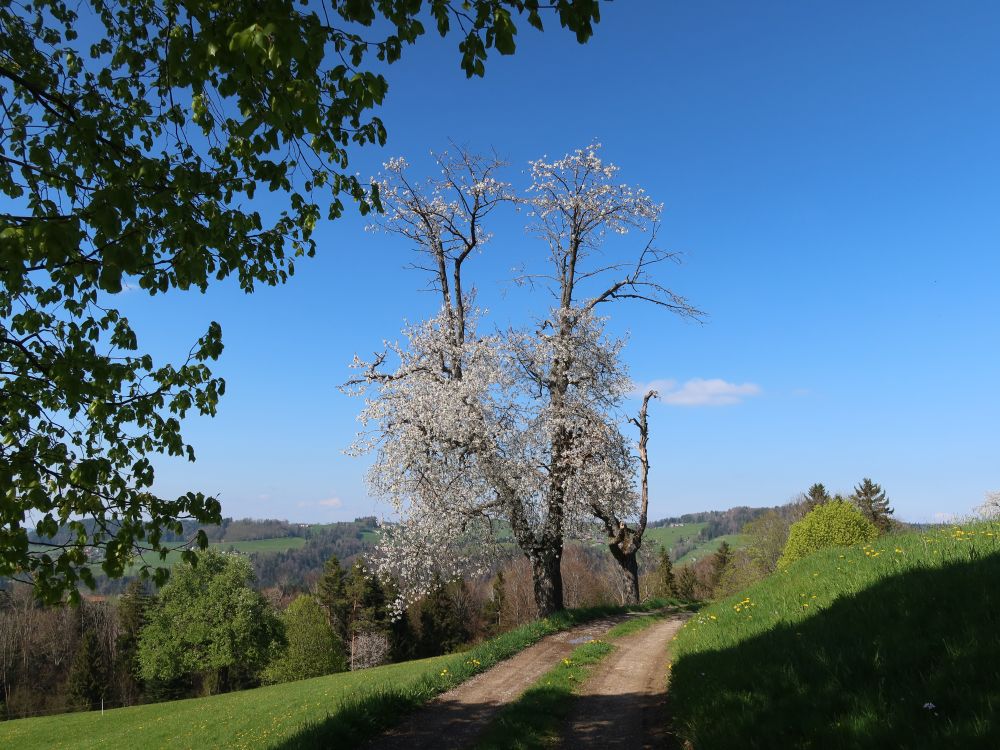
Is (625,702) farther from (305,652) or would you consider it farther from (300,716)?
(305,652)

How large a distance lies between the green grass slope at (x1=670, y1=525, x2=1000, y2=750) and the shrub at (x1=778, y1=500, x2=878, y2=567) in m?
21.5

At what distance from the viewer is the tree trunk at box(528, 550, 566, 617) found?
20.5 m

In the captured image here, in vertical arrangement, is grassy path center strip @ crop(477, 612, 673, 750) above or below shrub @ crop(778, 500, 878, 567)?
below

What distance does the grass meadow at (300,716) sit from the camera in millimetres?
9484

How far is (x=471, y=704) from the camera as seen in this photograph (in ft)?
34.8

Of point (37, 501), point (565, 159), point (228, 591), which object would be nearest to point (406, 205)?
point (565, 159)

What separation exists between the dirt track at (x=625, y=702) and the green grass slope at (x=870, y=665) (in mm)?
620

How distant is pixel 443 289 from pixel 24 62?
15810 millimetres

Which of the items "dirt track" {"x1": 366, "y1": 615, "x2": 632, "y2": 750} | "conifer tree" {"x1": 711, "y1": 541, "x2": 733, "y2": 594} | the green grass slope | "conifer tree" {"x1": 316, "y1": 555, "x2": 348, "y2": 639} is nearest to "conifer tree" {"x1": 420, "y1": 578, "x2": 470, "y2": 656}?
"conifer tree" {"x1": 316, "y1": 555, "x2": 348, "y2": 639}

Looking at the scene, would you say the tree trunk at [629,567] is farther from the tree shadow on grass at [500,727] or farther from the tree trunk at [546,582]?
the tree shadow on grass at [500,727]

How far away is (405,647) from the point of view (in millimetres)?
62531

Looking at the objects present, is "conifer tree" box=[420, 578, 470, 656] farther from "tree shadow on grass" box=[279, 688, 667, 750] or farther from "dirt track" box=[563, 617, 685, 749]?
"tree shadow on grass" box=[279, 688, 667, 750]

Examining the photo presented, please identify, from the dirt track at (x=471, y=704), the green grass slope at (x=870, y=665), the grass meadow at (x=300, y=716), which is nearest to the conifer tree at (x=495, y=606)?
the grass meadow at (x=300, y=716)

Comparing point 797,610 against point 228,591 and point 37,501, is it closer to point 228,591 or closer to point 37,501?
point 37,501
